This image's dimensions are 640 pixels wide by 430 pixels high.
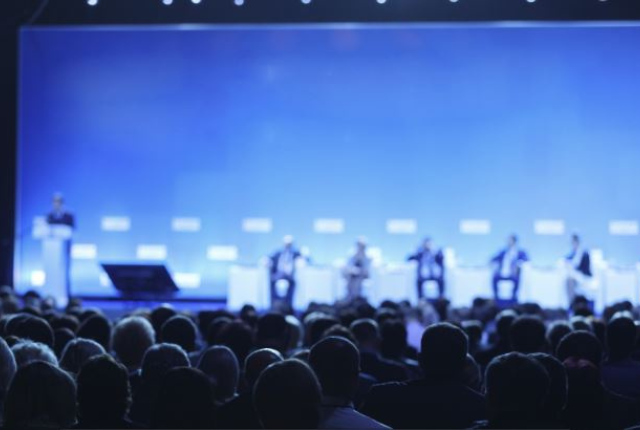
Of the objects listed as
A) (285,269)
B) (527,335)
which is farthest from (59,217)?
(527,335)

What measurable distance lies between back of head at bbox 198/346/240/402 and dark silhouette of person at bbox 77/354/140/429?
38.7 inches

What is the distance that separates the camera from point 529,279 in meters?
13.8

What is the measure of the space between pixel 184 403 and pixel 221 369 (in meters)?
1.47

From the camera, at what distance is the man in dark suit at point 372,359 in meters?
4.88

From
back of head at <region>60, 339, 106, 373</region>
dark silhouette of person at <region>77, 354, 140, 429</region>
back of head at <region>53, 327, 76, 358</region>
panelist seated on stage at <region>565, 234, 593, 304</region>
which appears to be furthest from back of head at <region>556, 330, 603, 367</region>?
panelist seated on stage at <region>565, 234, 593, 304</region>

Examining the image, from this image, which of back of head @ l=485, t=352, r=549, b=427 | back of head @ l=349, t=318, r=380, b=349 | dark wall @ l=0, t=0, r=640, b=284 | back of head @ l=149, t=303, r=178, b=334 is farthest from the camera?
dark wall @ l=0, t=0, r=640, b=284

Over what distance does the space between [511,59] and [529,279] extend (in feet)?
11.7

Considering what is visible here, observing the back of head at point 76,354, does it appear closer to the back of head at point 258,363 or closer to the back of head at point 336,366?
the back of head at point 258,363

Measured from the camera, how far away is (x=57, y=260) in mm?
13141

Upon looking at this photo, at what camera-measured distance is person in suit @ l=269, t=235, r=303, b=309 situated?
13.9 m

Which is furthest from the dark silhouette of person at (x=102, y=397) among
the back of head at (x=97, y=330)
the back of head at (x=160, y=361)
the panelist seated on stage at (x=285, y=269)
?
the panelist seated on stage at (x=285, y=269)

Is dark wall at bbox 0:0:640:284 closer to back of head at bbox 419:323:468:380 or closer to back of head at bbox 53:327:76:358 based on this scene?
back of head at bbox 53:327:76:358

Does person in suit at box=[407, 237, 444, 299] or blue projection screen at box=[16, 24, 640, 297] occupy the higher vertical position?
blue projection screen at box=[16, 24, 640, 297]

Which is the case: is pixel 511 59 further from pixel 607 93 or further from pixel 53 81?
pixel 53 81
